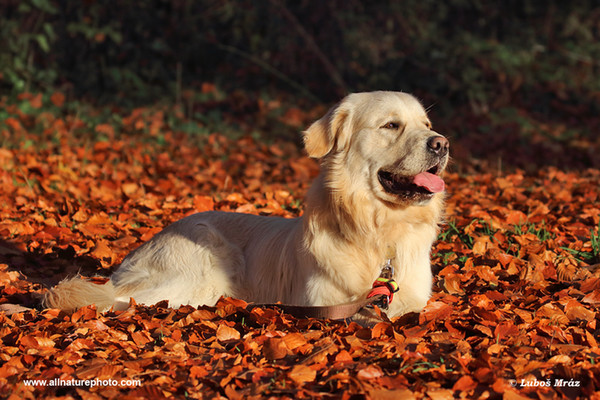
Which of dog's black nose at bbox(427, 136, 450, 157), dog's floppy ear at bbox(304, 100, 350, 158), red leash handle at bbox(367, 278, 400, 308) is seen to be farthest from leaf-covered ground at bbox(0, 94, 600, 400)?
dog's floppy ear at bbox(304, 100, 350, 158)

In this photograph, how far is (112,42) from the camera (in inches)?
567

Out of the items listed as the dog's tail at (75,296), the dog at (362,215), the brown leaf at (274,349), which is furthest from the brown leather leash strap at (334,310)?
the dog's tail at (75,296)

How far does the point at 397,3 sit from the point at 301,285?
13.8m

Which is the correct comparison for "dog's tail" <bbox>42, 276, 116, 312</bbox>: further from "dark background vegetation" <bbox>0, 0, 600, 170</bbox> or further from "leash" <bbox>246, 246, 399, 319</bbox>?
"dark background vegetation" <bbox>0, 0, 600, 170</bbox>

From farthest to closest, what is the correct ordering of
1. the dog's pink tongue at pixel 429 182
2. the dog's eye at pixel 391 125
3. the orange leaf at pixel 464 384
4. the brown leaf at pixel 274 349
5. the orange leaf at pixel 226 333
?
the dog's eye at pixel 391 125, the dog's pink tongue at pixel 429 182, the orange leaf at pixel 226 333, the brown leaf at pixel 274 349, the orange leaf at pixel 464 384

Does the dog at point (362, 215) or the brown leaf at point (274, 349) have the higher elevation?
the dog at point (362, 215)

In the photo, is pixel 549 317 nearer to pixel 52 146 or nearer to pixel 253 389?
pixel 253 389

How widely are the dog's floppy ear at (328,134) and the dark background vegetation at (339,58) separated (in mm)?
8280

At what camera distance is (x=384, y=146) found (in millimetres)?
3953

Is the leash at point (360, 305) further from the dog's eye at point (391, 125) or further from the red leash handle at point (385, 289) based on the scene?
the dog's eye at point (391, 125)

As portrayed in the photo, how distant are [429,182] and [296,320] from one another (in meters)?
1.20

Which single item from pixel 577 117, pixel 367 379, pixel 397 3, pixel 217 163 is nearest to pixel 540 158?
pixel 577 117

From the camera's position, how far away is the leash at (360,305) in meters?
3.70

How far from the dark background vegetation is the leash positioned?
8751mm
